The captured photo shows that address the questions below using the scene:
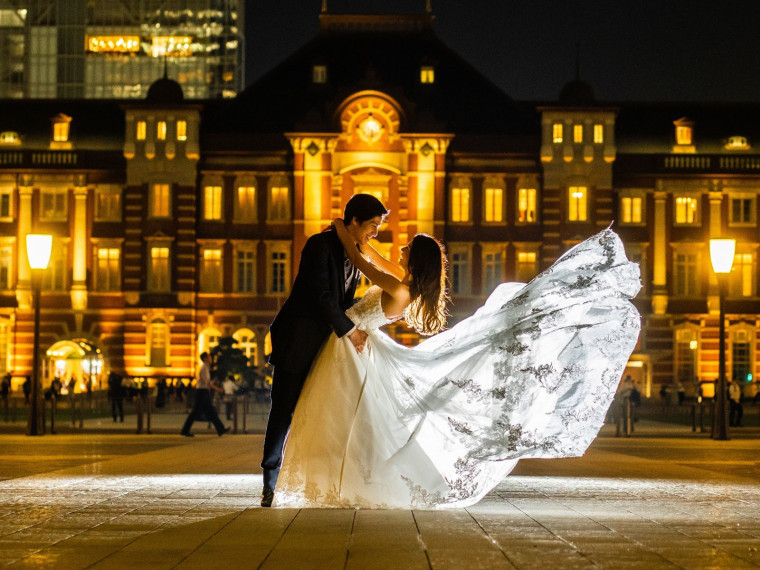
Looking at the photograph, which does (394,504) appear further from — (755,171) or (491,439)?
(755,171)

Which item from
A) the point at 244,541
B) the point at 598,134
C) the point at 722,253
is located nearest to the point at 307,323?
the point at 244,541

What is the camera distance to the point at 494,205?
Answer: 5234 centimetres

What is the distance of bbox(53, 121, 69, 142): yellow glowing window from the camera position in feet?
179

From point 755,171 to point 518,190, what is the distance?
9.84 meters

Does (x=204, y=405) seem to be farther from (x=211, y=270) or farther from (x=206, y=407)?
(x=211, y=270)

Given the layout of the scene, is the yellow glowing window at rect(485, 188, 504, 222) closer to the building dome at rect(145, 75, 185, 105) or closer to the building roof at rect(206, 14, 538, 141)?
the building roof at rect(206, 14, 538, 141)

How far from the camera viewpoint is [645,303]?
5297cm

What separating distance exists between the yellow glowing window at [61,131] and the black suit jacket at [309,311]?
48.4 meters

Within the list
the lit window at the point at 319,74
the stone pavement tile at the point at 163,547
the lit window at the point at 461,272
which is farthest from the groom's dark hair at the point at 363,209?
the lit window at the point at 319,74

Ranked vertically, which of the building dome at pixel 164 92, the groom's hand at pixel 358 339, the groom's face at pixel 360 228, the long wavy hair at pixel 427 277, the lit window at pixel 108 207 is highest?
the building dome at pixel 164 92

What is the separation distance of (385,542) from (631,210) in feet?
157

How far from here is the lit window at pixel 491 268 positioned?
173ft

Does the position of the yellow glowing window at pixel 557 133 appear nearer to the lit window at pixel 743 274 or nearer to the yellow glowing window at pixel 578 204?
the yellow glowing window at pixel 578 204

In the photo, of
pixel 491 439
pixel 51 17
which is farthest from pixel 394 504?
pixel 51 17
